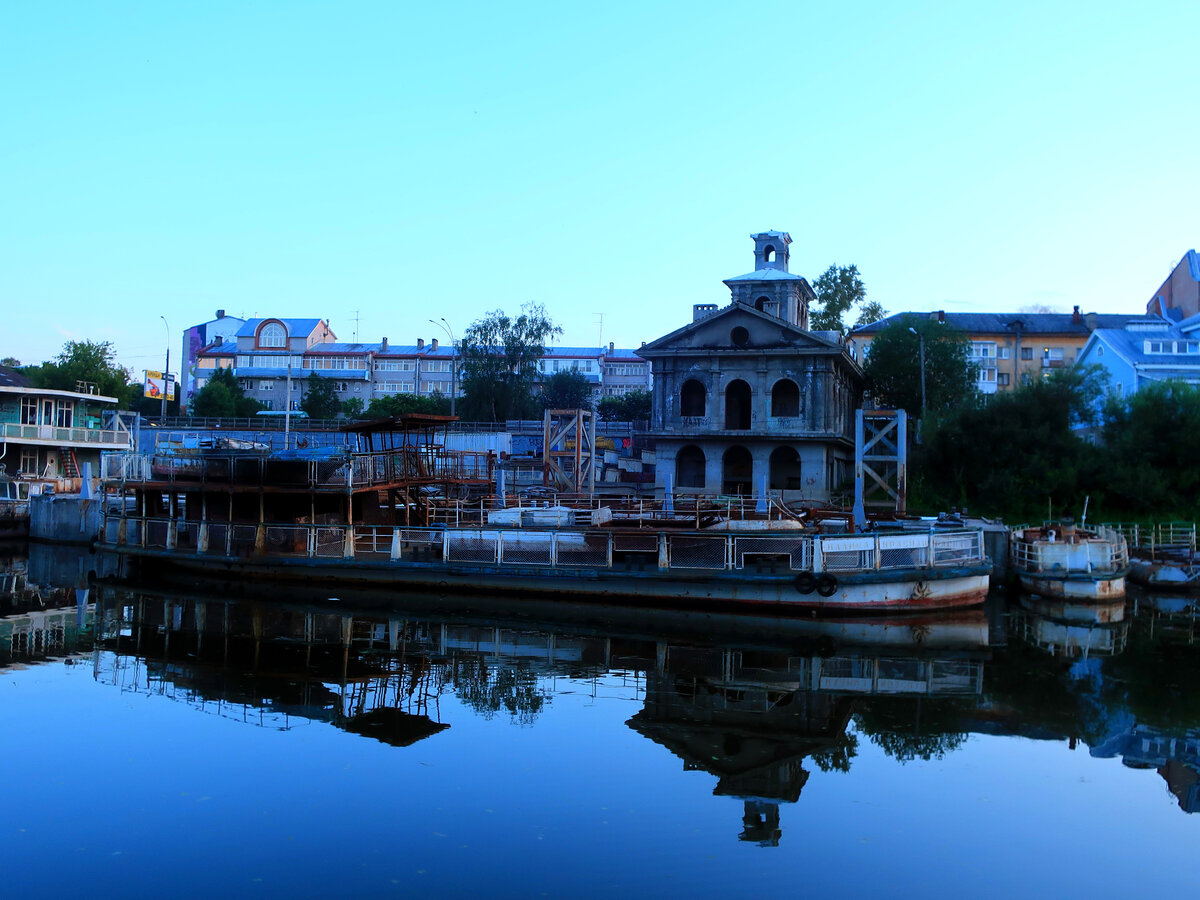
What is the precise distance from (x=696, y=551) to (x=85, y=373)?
67268mm

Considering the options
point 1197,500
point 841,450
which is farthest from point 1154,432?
point 841,450

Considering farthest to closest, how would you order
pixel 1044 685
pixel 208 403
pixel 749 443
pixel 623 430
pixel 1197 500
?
1. pixel 208 403
2. pixel 623 430
3. pixel 749 443
4. pixel 1197 500
5. pixel 1044 685

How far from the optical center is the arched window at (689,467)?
53.9 meters

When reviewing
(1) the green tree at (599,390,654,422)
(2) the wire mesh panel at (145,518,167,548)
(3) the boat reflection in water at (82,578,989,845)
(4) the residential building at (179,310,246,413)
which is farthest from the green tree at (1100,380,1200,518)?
(4) the residential building at (179,310,246,413)

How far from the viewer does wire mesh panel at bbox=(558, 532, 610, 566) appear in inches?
1088

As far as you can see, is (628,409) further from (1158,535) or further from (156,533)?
(156,533)

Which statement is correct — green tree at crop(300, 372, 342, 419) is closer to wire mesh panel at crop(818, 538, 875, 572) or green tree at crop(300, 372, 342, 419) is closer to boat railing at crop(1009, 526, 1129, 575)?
wire mesh panel at crop(818, 538, 875, 572)

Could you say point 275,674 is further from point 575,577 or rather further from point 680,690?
point 575,577

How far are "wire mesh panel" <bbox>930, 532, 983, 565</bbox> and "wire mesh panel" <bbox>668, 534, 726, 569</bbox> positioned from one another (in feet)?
19.0

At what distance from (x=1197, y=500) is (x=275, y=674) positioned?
38778 millimetres

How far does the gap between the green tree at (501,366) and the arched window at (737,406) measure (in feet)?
87.3

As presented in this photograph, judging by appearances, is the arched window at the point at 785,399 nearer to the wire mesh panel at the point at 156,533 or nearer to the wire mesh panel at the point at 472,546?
the wire mesh panel at the point at 472,546

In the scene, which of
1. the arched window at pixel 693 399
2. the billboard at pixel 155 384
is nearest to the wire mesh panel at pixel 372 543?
the arched window at pixel 693 399

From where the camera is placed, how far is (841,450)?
183ft
